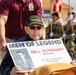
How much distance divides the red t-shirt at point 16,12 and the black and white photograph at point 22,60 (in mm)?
1677

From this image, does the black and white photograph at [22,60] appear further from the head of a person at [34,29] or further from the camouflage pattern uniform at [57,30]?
the camouflage pattern uniform at [57,30]

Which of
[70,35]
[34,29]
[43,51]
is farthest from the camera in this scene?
[70,35]

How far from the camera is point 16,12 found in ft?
14.9

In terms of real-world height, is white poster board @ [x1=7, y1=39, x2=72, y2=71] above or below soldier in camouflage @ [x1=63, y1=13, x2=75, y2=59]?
above

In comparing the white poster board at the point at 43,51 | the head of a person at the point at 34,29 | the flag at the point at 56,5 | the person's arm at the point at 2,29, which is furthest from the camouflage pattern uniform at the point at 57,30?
the white poster board at the point at 43,51

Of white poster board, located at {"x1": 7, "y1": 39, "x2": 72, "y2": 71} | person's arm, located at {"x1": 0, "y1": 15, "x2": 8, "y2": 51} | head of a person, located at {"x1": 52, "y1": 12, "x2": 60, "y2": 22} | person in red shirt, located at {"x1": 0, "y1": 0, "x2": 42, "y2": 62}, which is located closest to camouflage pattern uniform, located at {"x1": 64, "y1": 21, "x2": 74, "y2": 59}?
head of a person, located at {"x1": 52, "y1": 12, "x2": 60, "y2": 22}

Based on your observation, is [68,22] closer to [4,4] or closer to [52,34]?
[52,34]

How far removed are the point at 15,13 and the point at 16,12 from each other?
22 mm

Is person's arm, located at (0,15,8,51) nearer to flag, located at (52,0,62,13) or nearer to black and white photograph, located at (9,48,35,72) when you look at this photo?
black and white photograph, located at (9,48,35,72)

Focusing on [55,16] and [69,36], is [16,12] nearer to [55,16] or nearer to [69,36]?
[69,36]

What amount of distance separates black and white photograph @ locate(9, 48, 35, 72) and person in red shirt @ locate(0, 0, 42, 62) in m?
1.52

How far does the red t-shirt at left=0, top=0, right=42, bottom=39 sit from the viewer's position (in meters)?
4.52

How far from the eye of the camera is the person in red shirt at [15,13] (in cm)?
451

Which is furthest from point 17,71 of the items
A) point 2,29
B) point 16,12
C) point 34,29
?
point 16,12
